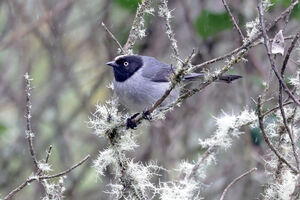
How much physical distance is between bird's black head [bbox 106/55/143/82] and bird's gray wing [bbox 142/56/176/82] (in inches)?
3.8

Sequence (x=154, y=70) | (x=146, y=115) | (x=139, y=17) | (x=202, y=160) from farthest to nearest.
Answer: (x=154, y=70)
(x=139, y=17)
(x=202, y=160)
(x=146, y=115)

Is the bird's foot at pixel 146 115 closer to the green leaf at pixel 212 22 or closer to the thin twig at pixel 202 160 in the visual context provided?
the thin twig at pixel 202 160

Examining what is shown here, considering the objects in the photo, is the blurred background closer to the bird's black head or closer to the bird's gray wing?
the bird's gray wing

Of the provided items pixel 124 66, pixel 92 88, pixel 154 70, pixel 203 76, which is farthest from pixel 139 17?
pixel 92 88

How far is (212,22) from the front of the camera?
185 inches

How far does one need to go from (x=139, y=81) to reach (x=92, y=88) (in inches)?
62.8

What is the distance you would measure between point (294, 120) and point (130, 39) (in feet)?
4.49

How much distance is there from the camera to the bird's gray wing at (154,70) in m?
4.27

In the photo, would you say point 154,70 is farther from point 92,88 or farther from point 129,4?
point 92,88

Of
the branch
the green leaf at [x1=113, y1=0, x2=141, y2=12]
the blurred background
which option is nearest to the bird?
the branch

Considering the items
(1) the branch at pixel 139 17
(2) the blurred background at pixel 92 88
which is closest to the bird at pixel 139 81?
(1) the branch at pixel 139 17

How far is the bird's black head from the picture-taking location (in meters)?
4.18

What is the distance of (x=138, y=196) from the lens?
2666mm

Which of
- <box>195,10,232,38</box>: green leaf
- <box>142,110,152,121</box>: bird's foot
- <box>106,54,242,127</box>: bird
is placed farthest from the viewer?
<box>195,10,232,38</box>: green leaf
